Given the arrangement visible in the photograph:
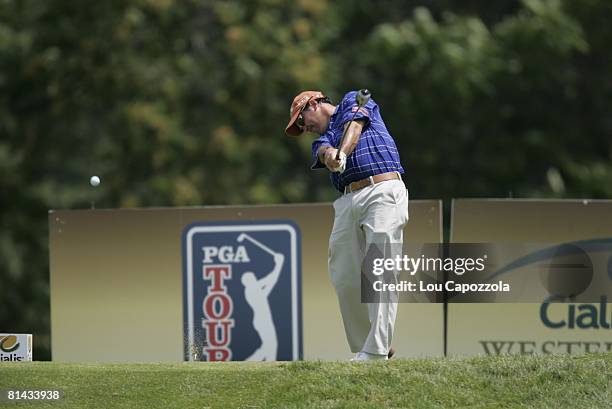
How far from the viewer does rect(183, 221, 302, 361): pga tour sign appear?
11289 millimetres

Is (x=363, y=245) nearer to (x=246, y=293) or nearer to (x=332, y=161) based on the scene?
(x=332, y=161)

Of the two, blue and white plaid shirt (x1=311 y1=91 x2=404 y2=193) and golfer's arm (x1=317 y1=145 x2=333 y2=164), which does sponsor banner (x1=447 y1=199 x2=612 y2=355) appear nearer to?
blue and white plaid shirt (x1=311 y1=91 x2=404 y2=193)

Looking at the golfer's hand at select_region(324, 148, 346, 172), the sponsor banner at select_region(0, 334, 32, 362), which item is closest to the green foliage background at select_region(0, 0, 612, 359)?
the sponsor banner at select_region(0, 334, 32, 362)

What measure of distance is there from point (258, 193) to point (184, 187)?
1234 millimetres

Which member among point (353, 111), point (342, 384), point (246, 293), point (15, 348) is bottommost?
point (342, 384)

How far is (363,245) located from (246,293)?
2.53 m

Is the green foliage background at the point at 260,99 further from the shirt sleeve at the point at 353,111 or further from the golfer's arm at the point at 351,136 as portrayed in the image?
the golfer's arm at the point at 351,136

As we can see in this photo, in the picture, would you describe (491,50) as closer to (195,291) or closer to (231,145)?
(231,145)

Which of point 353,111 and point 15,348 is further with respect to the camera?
point 15,348

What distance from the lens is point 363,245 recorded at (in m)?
9.02

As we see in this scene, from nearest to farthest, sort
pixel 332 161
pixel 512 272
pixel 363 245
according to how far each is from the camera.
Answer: pixel 332 161, pixel 363 245, pixel 512 272

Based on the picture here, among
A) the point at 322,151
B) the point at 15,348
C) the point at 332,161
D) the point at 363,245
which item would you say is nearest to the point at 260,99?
the point at 15,348

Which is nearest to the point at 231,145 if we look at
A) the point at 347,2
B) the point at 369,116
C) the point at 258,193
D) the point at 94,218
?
the point at 258,193

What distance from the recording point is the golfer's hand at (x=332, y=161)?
27.9ft
